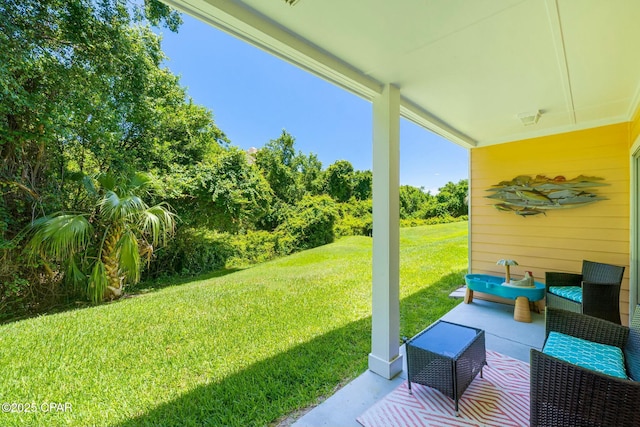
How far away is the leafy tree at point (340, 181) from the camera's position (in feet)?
43.5

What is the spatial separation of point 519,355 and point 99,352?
3.95 metres

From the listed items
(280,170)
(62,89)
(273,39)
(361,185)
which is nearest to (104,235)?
(62,89)

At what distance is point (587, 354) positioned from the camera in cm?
150

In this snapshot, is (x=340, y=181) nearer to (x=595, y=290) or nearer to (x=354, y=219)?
(x=354, y=219)

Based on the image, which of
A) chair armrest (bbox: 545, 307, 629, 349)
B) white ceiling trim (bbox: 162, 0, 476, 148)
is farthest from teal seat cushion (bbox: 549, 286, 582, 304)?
white ceiling trim (bbox: 162, 0, 476, 148)

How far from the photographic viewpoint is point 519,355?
230 centimetres

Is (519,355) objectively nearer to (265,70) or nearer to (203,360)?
→ (203,360)

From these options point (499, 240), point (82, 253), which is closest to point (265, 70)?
point (82, 253)

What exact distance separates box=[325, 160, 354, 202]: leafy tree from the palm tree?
32.0ft

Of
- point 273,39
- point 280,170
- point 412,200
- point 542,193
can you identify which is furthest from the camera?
point 412,200

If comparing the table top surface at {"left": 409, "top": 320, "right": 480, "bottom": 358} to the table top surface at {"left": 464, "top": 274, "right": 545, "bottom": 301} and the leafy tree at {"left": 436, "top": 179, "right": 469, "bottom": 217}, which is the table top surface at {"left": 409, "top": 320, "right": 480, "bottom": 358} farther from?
the leafy tree at {"left": 436, "top": 179, "right": 469, "bottom": 217}

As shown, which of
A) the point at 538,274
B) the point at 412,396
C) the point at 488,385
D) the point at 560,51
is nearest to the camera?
the point at 560,51

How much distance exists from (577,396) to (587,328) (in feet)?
2.98

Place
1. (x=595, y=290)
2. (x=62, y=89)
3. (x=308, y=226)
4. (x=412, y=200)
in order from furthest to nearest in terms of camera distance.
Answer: (x=412, y=200) → (x=308, y=226) → (x=62, y=89) → (x=595, y=290)
